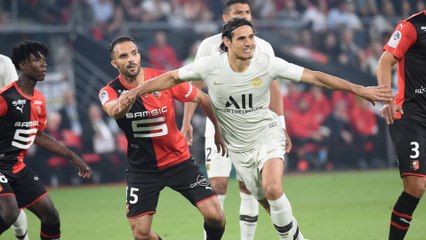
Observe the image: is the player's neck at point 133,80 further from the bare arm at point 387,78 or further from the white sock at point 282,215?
the bare arm at point 387,78

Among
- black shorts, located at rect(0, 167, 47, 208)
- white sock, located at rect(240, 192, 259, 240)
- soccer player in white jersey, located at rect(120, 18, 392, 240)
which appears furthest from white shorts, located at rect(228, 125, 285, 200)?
black shorts, located at rect(0, 167, 47, 208)

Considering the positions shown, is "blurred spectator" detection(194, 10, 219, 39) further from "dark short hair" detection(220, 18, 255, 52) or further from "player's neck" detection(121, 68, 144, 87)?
"dark short hair" detection(220, 18, 255, 52)

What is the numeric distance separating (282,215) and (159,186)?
1376 mm

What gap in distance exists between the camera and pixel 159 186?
906 centimetres

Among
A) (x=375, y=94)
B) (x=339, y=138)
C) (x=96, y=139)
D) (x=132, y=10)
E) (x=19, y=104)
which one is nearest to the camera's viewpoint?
(x=375, y=94)

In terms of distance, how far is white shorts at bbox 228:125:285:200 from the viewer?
351 inches

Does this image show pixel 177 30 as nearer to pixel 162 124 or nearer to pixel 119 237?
pixel 119 237

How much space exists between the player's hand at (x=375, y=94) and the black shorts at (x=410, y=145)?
47.7 inches

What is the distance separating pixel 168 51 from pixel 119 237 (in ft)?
33.5

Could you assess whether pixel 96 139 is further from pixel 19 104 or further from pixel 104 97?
pixel 104 97

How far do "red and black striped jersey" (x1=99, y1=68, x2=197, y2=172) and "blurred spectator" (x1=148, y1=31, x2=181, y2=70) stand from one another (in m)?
11.8

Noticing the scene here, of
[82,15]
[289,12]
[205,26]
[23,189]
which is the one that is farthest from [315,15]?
→ [23,189]

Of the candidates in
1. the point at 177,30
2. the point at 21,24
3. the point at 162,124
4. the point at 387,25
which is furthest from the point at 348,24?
the point at 162,124

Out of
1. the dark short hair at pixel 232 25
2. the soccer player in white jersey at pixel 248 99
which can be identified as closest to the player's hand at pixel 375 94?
the soccer player in white jersey at pixel 248 99
